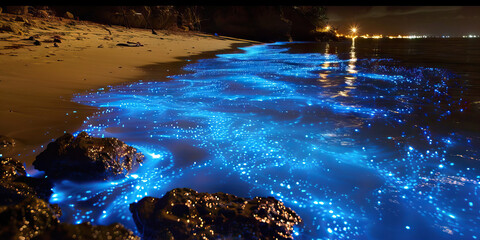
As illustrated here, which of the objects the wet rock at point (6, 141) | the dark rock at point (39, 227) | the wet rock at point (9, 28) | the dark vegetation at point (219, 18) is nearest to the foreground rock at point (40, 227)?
the dark rock at point (39, 227)

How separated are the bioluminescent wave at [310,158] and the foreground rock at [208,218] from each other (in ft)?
0.57

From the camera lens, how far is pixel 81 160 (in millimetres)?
1949

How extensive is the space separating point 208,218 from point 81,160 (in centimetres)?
113

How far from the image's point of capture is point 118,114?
11.6ft

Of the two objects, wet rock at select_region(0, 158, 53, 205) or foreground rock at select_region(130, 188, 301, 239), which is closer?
foreground rock at select_region(130, 188, 301, 239)

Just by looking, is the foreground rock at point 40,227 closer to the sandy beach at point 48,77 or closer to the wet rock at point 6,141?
the sandy beach at point 48,77

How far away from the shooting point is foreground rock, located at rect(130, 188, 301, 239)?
4.55ft

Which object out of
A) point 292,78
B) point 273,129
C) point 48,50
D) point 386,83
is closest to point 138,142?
point 273,129

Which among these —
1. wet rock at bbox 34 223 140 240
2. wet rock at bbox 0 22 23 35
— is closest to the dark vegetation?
wet rock at bbox 0 22 23 35

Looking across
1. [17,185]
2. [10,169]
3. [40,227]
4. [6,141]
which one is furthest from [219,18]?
[40,227]

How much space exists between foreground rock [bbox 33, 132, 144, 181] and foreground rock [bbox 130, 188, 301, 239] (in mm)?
584

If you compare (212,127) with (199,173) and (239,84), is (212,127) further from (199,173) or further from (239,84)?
(239,84)

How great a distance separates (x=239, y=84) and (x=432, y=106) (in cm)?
349

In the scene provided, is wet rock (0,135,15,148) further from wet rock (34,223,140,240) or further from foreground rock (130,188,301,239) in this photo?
wet rock (34,223,140,240)
